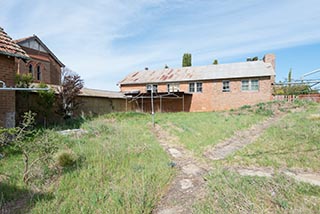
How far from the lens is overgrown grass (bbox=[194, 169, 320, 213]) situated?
300 cm

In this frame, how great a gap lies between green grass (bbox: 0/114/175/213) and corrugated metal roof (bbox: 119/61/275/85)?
15.9 meters

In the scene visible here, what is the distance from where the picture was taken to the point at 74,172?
173 inches

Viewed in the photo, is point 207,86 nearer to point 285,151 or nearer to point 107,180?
point 285,151

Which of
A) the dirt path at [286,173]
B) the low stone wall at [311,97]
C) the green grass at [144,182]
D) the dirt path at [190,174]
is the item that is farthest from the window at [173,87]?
the dirt path at [286,173]

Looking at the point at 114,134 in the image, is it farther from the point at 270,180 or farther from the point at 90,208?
the point at 270,180

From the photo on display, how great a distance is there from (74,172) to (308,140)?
7446 mm

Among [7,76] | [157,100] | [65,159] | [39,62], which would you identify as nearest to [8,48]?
[7,76]

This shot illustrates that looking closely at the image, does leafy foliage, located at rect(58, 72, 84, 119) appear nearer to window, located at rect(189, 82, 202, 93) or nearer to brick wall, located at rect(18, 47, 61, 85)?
brick wall, located at rect(18, 47, 61, 85)

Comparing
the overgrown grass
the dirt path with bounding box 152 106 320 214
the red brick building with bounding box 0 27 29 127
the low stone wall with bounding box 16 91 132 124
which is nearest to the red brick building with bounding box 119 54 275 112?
the low stone wall with bounding box 16 91 132 124

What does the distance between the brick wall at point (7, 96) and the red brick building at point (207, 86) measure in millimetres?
11501

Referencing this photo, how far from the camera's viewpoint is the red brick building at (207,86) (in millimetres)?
19203

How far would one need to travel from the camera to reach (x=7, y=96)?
6836 mm

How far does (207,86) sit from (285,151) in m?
15.1

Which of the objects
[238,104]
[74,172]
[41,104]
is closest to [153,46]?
[41,104]
